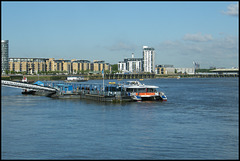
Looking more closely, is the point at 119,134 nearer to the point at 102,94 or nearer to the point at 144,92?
the point at 144,92

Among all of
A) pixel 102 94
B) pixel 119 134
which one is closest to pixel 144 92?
pixel 102 94

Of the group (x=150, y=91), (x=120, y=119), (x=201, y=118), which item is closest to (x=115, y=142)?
(x=120, y=119)

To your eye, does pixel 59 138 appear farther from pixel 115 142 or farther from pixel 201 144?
pixel 201 144

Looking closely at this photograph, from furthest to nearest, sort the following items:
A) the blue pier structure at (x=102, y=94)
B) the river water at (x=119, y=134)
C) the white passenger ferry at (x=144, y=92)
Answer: the white passenger ferry at (x=144, y=92), the blue pier structure at (x=102, y=94), the river water at (x=119, y=134)

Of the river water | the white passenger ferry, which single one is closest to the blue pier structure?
the white passenger ferry

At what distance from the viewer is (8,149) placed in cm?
3281

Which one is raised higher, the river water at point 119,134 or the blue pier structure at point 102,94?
the blue pier structure at point 102,94

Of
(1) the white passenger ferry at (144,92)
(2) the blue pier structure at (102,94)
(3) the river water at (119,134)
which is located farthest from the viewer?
(1) the white passenger ferry at (144,92)

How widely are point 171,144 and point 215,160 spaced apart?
5777mm

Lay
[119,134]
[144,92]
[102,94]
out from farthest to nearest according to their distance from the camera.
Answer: [102,94], [144,92], [119,134]

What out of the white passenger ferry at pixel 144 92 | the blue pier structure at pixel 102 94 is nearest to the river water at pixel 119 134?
the blue pier structure at pixel 102 94

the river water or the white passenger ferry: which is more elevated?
the white passenger ferry

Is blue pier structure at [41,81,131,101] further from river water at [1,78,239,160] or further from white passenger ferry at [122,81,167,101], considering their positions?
river water at [1,78,239,160]

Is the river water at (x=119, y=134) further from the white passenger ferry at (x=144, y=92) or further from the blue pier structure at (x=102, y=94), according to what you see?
the white passenger ferry at (x=144, y=92)
